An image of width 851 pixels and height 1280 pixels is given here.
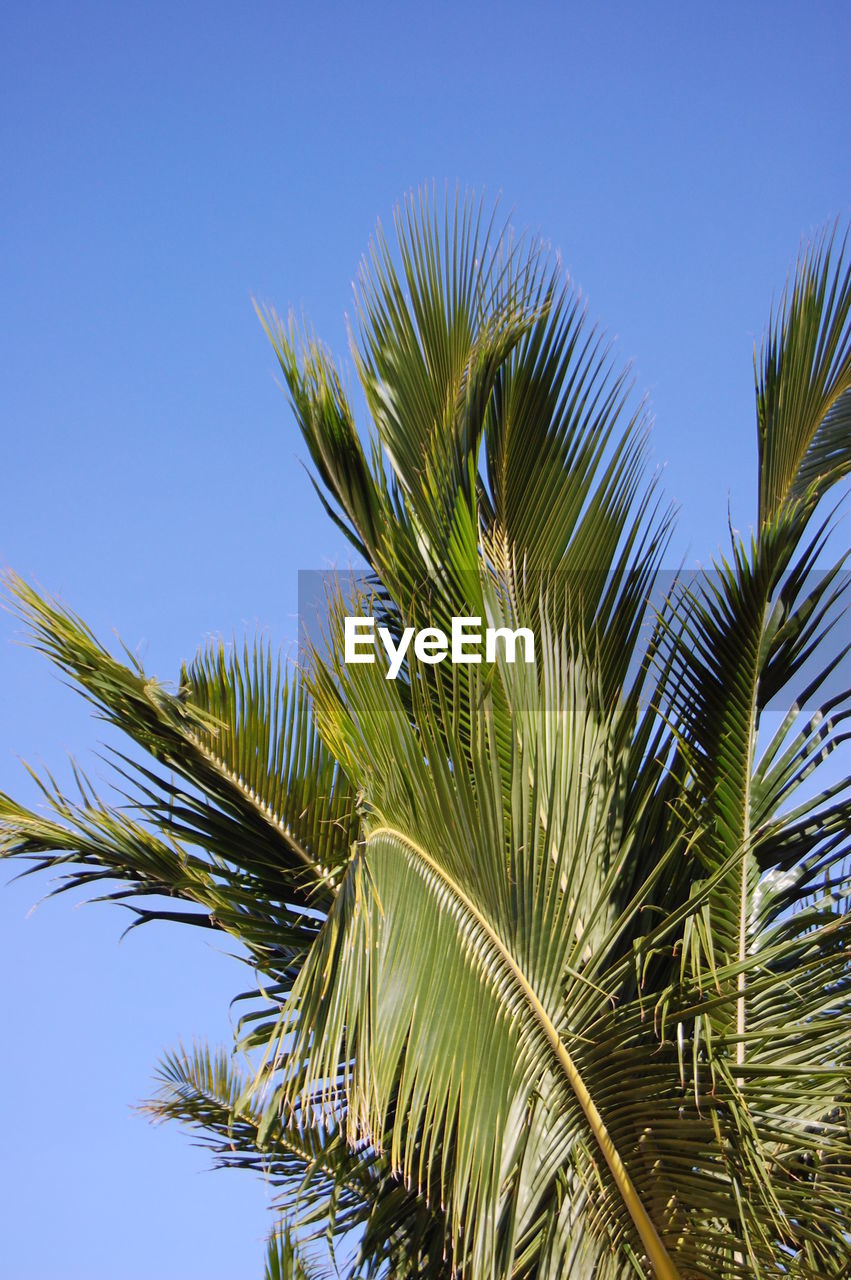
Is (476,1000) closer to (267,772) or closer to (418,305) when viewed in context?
(267,772)

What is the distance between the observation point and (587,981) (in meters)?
2.82

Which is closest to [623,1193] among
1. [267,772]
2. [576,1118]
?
[576,1118]

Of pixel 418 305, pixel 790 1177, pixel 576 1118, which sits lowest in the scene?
pixel 790 1177

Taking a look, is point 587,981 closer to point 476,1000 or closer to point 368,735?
point 476,1000

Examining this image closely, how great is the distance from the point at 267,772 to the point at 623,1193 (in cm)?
172

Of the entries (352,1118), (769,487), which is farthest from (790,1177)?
(769,487)

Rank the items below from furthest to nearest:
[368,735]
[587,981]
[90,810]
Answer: [90,810] → [368,735] → [587,981]

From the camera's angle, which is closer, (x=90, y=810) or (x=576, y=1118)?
(x=576, y=1118)

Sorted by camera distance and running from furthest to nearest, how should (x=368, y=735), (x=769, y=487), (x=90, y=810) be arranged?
(x=90, y=810) → (x=769, y=487) → (x=368, y=735)

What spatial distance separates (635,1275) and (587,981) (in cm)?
73

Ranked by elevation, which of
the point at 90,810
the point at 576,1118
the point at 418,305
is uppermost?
the point at 418,305

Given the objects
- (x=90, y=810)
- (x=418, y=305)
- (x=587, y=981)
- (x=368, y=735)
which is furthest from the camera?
(x=418, y=305)

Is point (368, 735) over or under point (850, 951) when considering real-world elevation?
over

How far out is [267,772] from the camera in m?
Result: 4.07
